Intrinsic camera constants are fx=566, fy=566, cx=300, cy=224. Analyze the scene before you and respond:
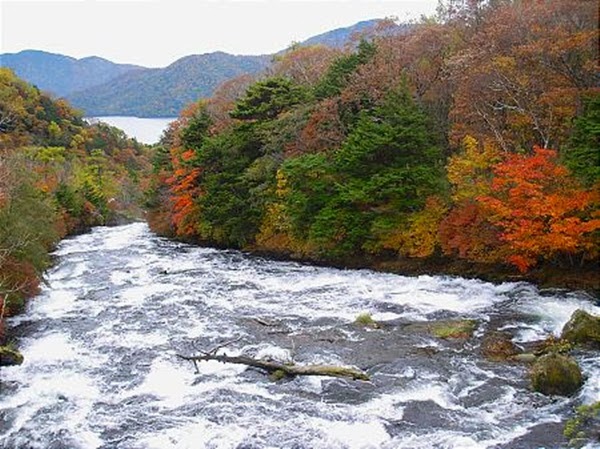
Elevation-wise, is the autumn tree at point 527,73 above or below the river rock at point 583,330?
above

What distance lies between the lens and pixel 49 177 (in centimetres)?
6356

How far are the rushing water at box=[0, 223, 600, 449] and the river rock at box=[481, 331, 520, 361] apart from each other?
0.35 metres

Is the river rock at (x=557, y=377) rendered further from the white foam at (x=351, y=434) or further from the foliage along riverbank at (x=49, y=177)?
the foliage along riverbank at (x=49, y=177)

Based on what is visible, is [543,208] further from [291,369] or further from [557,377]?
[291,369]

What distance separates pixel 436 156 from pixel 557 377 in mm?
17114

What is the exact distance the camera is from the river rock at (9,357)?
16.6 meters

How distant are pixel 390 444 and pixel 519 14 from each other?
2240 cm


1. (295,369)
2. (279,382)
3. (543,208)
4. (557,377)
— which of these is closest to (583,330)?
(557,377)

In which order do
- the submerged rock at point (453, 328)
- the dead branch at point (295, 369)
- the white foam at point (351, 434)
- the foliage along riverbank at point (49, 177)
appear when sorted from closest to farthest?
the white foam at point (351, 434), the dead branch at point (295, 369), the submerged rock at point (453, 328), the foliage along riverbank at point (49, 177)

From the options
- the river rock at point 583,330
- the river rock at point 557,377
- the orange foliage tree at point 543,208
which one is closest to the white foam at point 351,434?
the river rock at point 557,377

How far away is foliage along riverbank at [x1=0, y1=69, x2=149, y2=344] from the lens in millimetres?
23547

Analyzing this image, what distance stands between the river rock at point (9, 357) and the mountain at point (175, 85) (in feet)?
456

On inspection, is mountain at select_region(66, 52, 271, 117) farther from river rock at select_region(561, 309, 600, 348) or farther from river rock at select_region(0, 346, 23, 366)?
river rock at select_region(561, 309, 600, 348)

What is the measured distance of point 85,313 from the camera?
22.6 m
